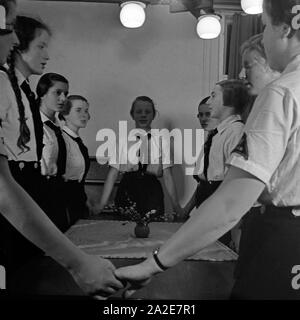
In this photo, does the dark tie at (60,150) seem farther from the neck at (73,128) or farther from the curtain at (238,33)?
the curtain at (238,33)

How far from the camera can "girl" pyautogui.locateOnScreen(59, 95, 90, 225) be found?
1625 millimetres

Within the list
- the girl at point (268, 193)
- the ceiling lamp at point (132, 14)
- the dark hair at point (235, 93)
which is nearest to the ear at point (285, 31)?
the girl at point (268, 193)

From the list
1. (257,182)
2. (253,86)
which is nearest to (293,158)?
(257,182)

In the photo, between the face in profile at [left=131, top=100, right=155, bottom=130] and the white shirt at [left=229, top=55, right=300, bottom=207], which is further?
the face in profile at [left=131, top=100, right=155, bottom=130]

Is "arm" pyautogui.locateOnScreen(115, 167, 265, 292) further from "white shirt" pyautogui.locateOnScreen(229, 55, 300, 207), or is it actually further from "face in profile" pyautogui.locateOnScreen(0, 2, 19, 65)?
"face in profile" pyautogui.locateOnScreen(0, 2, 19, 65)

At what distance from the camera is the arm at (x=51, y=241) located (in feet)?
5.24

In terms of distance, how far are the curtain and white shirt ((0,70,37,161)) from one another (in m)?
0.73

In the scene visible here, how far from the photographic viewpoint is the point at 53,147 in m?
Result: 1.62

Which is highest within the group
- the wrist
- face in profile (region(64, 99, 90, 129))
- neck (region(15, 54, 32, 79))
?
neck (region(15, 54, 32, 79))

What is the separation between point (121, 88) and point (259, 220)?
664mm

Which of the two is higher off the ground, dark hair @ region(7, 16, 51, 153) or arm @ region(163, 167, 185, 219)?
dark hair @ region(7, 16, 51, 153)

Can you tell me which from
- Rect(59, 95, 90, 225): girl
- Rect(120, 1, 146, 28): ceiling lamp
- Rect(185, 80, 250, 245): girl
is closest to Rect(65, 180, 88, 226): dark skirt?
Rect(59, 95, 90, 225): girl

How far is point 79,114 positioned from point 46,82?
0.16 metres
